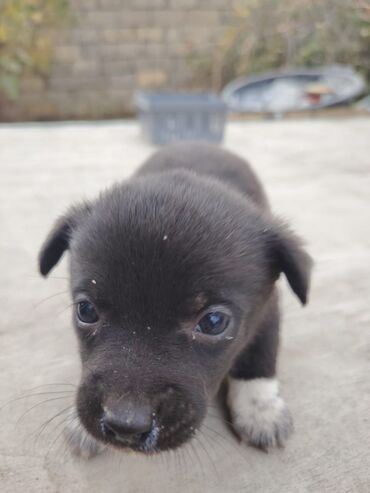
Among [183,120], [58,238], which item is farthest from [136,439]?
[183,120]

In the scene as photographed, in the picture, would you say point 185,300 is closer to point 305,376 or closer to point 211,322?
point 211,322

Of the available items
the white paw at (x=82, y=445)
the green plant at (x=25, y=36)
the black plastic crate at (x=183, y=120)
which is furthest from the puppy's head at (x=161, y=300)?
the green plant at (x=25, y=36)

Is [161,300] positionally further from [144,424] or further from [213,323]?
[144,424]

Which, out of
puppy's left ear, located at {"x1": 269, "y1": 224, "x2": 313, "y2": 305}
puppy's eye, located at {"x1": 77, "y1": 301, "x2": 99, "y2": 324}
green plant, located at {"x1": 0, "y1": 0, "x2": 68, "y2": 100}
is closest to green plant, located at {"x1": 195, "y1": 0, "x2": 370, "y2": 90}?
green plant, located at {"x1": 0, "y1": 0, "x2": 68, "y2": 100}

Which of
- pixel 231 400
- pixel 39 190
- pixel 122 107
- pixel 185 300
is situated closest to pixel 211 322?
pixel 185 300

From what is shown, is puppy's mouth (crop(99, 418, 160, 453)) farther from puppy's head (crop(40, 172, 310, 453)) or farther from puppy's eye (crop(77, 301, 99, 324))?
puppy's eye (crop(77, 301, 99, 324))

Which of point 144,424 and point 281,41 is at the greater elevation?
point 144,424
